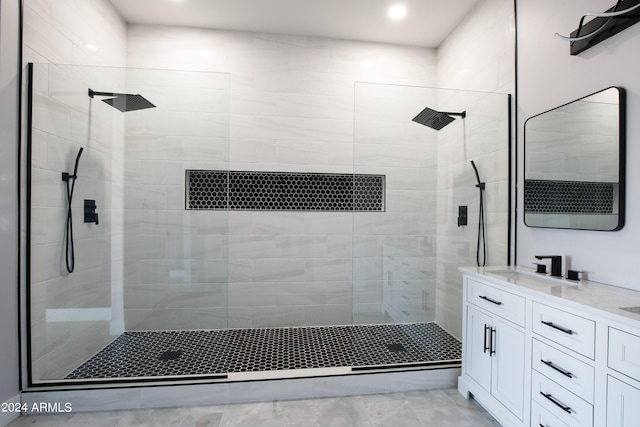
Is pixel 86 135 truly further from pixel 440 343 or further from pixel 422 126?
pixel 440 343

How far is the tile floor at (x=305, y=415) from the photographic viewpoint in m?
1.72

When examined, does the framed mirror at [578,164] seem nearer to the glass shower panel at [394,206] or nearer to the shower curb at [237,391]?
the glass shower panel at [394,206]

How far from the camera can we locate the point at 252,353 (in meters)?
2.28

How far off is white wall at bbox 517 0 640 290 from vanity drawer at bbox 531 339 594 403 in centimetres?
49

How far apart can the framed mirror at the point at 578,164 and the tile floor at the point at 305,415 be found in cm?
122

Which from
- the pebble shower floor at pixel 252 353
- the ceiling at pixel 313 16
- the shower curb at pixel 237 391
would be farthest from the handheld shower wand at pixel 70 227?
the ceiling at pixel 313 16

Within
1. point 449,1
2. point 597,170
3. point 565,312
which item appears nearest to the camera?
point 565,312

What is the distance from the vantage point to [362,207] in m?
2.13

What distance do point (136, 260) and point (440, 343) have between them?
2.11 meters

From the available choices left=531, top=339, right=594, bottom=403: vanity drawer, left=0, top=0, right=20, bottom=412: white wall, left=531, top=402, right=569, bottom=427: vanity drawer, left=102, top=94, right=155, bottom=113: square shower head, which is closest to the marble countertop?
left=531, top=339, right=594, bottom=403: vanity drawer

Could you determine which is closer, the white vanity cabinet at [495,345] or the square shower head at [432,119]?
the white vanity cabinet at [495,345]

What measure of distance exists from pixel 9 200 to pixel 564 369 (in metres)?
2.83

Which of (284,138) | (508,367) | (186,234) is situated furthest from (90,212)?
(508,367)

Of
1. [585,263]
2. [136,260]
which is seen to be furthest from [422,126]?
[136,260]
